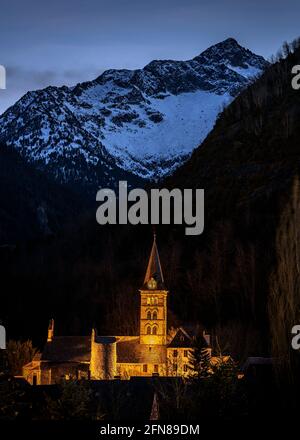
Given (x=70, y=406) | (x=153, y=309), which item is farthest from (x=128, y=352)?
(x=70, y=406)

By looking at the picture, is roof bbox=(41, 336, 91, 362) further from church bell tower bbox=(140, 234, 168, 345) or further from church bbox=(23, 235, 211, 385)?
church bell tower bbox=(140, 234, 168, 345)

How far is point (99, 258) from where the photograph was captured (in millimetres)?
163875

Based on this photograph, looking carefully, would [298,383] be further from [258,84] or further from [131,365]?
[258,84]

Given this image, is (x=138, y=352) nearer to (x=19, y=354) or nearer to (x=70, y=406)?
(x=19, y=354)

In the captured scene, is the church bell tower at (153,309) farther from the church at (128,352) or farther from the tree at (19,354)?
the tree at (19,354)

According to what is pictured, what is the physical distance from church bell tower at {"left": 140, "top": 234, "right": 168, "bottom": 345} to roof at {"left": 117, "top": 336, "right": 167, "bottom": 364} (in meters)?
0.86

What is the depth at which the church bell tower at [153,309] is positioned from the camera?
329 feet

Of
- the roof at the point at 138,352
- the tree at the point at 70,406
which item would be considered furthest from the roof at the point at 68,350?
the tree at the point at 70,406

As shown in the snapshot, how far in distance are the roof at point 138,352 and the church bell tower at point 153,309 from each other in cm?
86

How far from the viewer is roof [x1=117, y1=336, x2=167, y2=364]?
9588 centimetres

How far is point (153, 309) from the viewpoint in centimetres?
10212

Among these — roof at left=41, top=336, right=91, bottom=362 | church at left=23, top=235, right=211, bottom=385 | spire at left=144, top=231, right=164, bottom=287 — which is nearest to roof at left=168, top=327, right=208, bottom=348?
church at left=23, top=235, right=211, bottom=385
